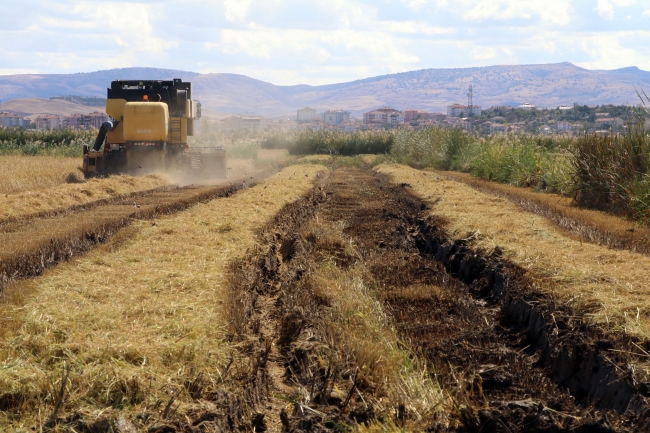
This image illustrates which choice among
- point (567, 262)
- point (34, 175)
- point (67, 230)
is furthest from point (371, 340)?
point (34, 175)

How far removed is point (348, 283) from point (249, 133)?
69718 millimetres

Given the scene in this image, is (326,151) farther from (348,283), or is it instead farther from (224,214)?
(348,283)

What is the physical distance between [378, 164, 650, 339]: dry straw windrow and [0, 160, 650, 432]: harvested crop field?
1.5 inches

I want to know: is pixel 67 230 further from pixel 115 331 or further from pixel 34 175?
pixel 34 175

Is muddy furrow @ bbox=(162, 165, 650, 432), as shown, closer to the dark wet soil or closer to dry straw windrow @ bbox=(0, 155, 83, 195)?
the dark wet soil

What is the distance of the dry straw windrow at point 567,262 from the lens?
7477mm

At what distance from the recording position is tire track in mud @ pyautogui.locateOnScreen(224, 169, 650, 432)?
→ 18.1 feet

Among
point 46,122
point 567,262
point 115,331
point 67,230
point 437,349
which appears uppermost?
point 567,262

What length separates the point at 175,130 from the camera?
27.6 m

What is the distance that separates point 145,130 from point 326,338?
802 inches

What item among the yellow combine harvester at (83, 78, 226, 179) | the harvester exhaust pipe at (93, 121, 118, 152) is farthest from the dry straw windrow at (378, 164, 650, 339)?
the harvester exhaust pipe at (93, 121, 118, 152)

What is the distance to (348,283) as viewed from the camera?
959 centimetres

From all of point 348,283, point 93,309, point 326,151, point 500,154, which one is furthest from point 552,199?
point 326,151

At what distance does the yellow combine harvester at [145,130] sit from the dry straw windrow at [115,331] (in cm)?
1558
